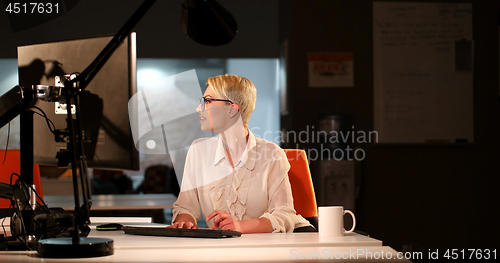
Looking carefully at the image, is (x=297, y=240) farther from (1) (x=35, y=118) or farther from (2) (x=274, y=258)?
(1) (x=35, y=118)

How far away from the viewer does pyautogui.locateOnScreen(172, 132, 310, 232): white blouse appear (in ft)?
5.69

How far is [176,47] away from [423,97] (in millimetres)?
2215

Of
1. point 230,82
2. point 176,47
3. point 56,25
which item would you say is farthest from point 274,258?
point 56,25

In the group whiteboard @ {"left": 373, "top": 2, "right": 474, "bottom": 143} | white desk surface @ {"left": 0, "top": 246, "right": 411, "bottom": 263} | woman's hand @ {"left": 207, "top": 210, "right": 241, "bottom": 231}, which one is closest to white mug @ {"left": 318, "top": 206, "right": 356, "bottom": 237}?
white desk surface @ {"left": 0, "top": 246, "right": 411, "bottom": 263}

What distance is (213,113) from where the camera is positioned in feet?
5.94

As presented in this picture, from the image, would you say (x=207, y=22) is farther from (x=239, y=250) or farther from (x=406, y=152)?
(x=406, y=152)

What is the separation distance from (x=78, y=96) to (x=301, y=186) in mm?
1038

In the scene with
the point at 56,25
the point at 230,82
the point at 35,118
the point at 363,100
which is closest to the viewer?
the point at 35,118

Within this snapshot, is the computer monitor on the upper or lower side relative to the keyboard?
upper

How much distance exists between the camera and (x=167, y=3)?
4.32m

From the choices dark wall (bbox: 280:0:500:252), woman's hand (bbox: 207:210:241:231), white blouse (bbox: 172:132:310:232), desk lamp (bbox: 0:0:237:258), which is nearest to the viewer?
desk lamp (bbox: 0:0:237:258)

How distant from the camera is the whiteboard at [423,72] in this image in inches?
155

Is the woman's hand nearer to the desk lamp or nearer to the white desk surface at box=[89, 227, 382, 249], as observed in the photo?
the white desk surface at box=[89, 227, 382, 249]

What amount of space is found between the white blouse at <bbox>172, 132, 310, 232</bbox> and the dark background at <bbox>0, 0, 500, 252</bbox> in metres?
2.11
